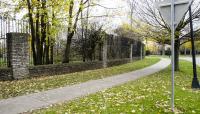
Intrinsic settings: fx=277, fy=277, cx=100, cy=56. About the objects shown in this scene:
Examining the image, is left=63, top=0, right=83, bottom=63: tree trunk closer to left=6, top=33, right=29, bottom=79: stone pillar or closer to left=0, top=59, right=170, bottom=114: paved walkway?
left=6, top=33, right=29, bottom=79: stone pillar

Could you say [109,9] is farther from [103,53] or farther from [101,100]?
[101,100]

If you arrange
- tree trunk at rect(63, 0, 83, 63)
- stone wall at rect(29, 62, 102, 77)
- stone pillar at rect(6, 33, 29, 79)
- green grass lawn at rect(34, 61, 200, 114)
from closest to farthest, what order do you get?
green grass lawn at rect(34, 61, 200, 114)
stone pillar at rect(6, 33, 29, 79)
stone wall at rect(29, 62, 102, 77)
tree trunk at rect(63, 0, 83, 63)

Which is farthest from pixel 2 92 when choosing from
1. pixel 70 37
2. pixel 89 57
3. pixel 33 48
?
pixel 89 57

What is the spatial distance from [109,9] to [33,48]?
6.29 meters

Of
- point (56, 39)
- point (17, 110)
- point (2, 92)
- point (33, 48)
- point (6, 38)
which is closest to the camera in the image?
point (17, 110)

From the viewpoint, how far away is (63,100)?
817 cm

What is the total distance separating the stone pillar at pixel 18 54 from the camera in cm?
1256

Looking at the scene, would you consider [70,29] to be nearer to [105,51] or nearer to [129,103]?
[105,51]

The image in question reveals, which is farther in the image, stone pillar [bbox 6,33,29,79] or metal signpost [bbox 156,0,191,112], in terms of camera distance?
stone pillar [bbox 6,33,29,79]

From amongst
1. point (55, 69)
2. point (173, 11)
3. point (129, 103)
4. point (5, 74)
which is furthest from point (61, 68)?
point (173, 11)

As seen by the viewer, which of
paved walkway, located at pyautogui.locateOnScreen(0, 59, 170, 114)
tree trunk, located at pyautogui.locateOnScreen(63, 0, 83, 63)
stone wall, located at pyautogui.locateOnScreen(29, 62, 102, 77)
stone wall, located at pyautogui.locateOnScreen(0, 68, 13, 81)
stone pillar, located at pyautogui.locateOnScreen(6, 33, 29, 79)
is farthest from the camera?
tree trunk, located at pyautogui.locateOnScreen(63, 0, 83, 63)

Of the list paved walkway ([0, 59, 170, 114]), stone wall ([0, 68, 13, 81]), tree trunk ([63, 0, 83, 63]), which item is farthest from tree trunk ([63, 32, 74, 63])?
paved walkway ([0, 59, 170, 114])

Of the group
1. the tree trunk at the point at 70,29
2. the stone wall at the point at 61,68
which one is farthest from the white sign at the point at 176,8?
the tree trunk at the point at 70,29

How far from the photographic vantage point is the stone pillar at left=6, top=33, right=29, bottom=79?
12562 millimetres
